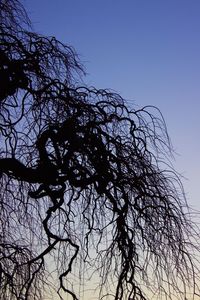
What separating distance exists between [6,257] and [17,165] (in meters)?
0.74

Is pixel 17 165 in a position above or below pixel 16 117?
below

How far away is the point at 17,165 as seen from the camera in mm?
5633

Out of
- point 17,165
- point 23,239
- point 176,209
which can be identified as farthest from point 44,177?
point 176,209

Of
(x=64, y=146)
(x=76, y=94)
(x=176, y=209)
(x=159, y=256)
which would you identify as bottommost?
(x=159, y=256)

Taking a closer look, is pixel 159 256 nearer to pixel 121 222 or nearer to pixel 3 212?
pixel 121 222

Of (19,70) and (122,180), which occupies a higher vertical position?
(19,70)

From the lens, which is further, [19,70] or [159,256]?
[19,70]

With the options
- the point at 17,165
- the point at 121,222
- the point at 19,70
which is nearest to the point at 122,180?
the point at 121,222

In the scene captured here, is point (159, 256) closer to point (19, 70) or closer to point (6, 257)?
point (6, 257)

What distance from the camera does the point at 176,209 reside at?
18.4 ft

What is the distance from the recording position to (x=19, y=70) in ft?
19.3

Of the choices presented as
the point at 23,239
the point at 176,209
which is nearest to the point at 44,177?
the point at 23,239

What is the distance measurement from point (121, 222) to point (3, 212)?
36.8 inches

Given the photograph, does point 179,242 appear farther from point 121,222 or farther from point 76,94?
point 76,94
